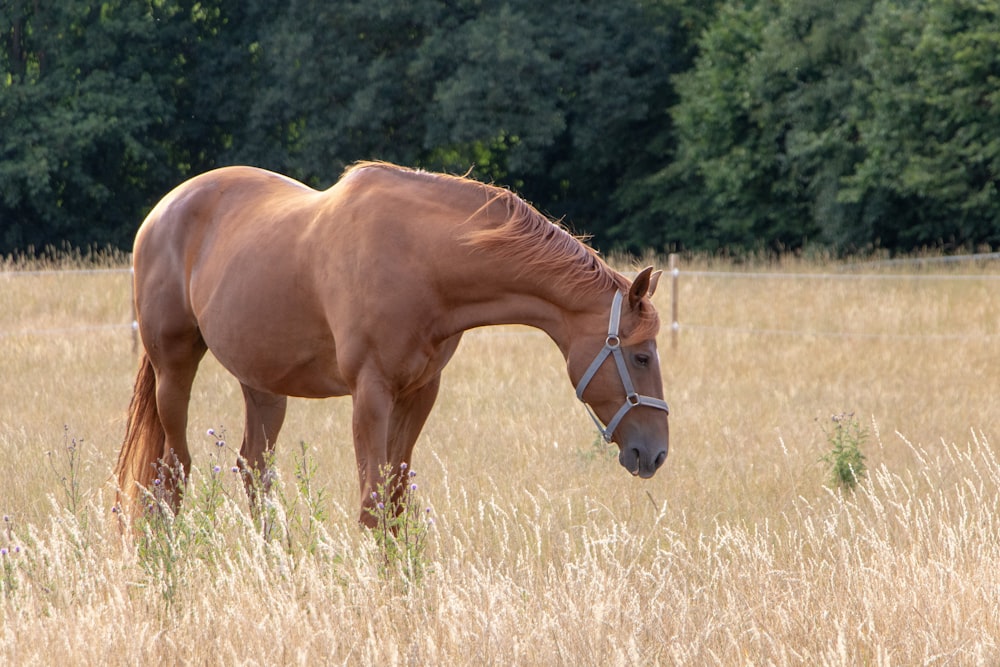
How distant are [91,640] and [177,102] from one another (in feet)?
98.7

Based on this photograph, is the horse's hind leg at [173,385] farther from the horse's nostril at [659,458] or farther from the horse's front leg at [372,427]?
the horse's nostril at [659,458]

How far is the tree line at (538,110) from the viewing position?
25172mm

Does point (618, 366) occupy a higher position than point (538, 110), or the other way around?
point (538, 110)

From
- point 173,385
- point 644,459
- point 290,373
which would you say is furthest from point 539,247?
point 173,385

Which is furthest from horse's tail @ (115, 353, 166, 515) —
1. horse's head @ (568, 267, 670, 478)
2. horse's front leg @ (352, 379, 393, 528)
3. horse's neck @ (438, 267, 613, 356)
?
horse's head @ (568, 267, 670, 478)

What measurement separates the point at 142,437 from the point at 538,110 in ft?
74.8

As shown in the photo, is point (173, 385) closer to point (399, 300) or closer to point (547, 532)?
point (399, 300)

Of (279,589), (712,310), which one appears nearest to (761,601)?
(279,589)

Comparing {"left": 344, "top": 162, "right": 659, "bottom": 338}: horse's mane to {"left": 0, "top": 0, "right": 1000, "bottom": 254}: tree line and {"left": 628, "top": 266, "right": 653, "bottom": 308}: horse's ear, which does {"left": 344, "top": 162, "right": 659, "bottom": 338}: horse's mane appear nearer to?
{"left": 628, "top": 266, "right": 653, "bottom": 308}: horse's ear

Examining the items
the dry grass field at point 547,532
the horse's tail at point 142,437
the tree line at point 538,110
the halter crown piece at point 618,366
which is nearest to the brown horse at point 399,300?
the halter crown piece at point 618,366

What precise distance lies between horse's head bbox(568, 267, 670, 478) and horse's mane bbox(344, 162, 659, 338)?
6 centimetres

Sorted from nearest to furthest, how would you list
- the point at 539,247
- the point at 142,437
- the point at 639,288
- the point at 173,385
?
the point at 639,288
the point at 539,247
the point at 173,385
the point at 142,437

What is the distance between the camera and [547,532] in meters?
4.78

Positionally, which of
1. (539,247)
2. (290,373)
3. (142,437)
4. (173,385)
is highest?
(539,247)
